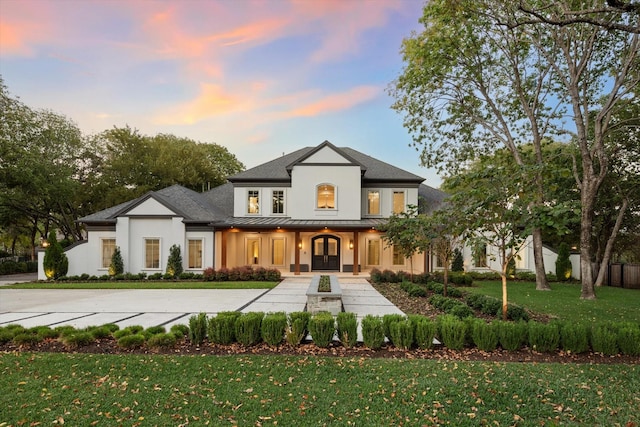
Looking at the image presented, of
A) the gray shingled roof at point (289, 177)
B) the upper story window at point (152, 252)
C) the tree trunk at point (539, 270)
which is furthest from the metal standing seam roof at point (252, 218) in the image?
the tree trunk at point (539, 270)

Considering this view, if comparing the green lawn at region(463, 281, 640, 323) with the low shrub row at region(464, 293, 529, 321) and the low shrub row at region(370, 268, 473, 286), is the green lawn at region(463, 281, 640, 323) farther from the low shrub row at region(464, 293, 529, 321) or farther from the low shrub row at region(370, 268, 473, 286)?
the low shrub row at region(464, 293, 529, 321)

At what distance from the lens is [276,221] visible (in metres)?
18.4

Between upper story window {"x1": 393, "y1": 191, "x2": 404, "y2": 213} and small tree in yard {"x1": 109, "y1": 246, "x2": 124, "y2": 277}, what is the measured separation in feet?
51.6

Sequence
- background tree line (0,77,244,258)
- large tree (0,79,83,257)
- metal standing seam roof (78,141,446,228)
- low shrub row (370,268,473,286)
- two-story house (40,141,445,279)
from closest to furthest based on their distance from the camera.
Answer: low shrub row (370,268,473,286) → two-story house (40,141,445,279) → metal standing seam roof (78,141,446,228) → large tree (0,79,83,257) → background tree line (0,77,244,258)

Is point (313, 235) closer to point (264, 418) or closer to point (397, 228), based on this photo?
point (397, 228)

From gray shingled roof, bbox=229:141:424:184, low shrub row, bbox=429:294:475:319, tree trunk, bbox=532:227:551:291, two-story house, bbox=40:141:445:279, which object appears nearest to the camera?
low shrub row, bbox=429:294:475:319

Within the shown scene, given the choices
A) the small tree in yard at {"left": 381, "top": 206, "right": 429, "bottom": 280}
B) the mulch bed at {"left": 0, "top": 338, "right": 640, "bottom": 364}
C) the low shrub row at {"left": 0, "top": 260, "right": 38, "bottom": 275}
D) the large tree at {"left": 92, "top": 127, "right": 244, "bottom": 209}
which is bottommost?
the low shrub row at {"left": 0, "top": 260, "right": 38, "bottom": 275}

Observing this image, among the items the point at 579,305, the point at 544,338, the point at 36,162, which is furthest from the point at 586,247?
the point at 36,162

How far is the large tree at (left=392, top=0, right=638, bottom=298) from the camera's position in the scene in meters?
11.9

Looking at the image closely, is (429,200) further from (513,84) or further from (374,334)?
(374,334)

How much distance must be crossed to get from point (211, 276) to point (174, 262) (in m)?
2.35

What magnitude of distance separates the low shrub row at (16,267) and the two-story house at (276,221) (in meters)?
8.31

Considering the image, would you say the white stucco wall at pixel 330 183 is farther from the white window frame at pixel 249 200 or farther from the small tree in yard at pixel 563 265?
the small tree in yard at pixel 563 265

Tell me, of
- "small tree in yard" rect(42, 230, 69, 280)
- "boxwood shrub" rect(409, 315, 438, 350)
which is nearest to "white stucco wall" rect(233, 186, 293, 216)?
"small tree in yard" rect(42, 230, 69, 280)
